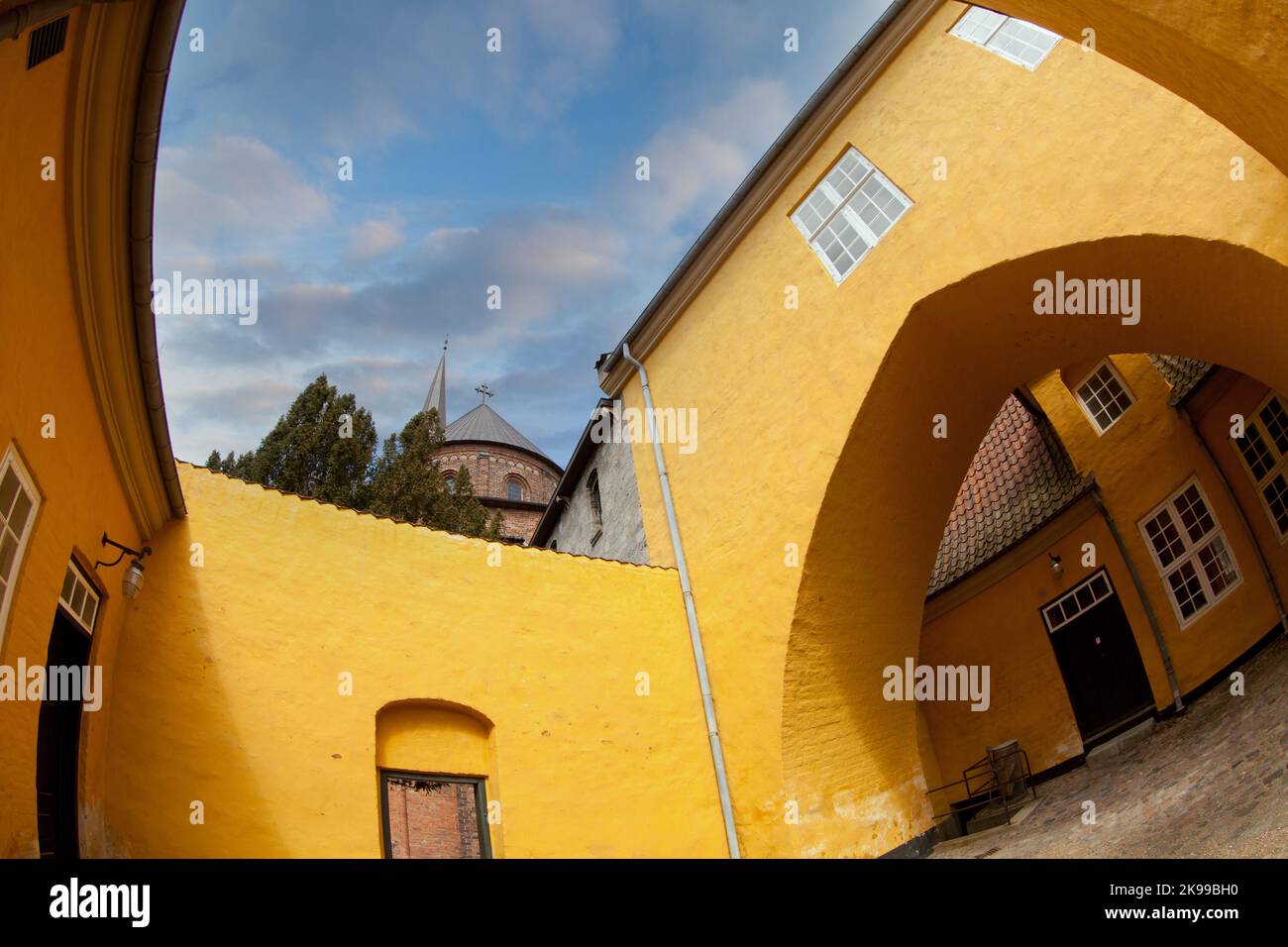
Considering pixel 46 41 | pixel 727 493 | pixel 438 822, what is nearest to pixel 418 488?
pixel 438 822

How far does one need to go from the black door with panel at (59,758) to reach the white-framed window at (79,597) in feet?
0.23

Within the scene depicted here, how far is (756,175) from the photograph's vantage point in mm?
10797

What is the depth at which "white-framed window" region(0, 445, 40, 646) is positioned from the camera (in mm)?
4461

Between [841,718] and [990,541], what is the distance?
6.00 metres

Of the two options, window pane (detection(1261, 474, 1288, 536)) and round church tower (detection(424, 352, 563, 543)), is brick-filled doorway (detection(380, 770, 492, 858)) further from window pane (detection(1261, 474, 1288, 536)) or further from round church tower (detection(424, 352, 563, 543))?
round church tower (detection(424, 352, 563, 543))

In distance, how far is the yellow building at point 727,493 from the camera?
4.76 metres

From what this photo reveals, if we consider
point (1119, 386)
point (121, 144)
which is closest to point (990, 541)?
point (1119, 386)

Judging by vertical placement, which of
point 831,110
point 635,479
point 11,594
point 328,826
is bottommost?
point 328,826

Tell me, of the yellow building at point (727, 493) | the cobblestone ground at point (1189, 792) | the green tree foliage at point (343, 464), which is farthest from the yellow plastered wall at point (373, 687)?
the green tree foliage at point (343, 464)

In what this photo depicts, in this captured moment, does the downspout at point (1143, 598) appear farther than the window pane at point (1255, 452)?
Yes

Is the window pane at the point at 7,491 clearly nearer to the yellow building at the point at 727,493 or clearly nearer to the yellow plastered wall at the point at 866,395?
the yellow building at the point at 727,493

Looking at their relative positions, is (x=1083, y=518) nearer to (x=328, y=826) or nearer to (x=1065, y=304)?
(x=1065, y=304)

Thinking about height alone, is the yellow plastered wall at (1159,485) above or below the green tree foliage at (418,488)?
below

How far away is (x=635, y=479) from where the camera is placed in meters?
12.2
